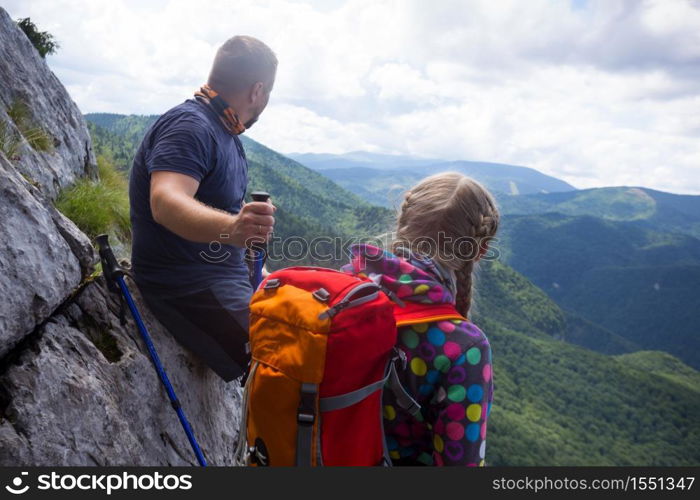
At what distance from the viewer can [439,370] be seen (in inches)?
100.0

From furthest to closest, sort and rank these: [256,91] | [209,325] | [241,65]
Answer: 1. [209,325]
2. [256,91]
3. [241,65]

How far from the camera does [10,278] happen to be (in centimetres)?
308

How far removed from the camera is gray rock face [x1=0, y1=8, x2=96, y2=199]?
549cm

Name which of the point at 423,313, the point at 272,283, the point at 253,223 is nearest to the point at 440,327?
the point at 423,313

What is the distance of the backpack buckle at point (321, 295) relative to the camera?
8.30 ft

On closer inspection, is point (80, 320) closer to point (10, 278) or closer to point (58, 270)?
point (58, 270)

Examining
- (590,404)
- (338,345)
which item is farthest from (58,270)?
(590,404)

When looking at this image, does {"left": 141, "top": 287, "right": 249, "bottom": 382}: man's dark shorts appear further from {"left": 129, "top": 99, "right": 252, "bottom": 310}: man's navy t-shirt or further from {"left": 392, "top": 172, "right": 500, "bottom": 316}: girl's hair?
{"left": 392, "top": 172, "right": 500, "bottom": 316}: girl's hair

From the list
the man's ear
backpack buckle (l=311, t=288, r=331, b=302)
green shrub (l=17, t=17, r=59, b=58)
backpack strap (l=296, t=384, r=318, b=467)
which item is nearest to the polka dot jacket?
backpack buckle (l=311, t=288, r=331, b=302)

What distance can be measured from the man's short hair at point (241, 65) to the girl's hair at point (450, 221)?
1.92m

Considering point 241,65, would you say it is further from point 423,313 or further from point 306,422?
point 306,422

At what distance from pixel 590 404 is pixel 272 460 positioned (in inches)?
6144

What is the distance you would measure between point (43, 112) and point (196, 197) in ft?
15.3

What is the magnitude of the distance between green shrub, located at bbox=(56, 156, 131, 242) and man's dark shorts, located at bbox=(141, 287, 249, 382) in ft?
6.34
